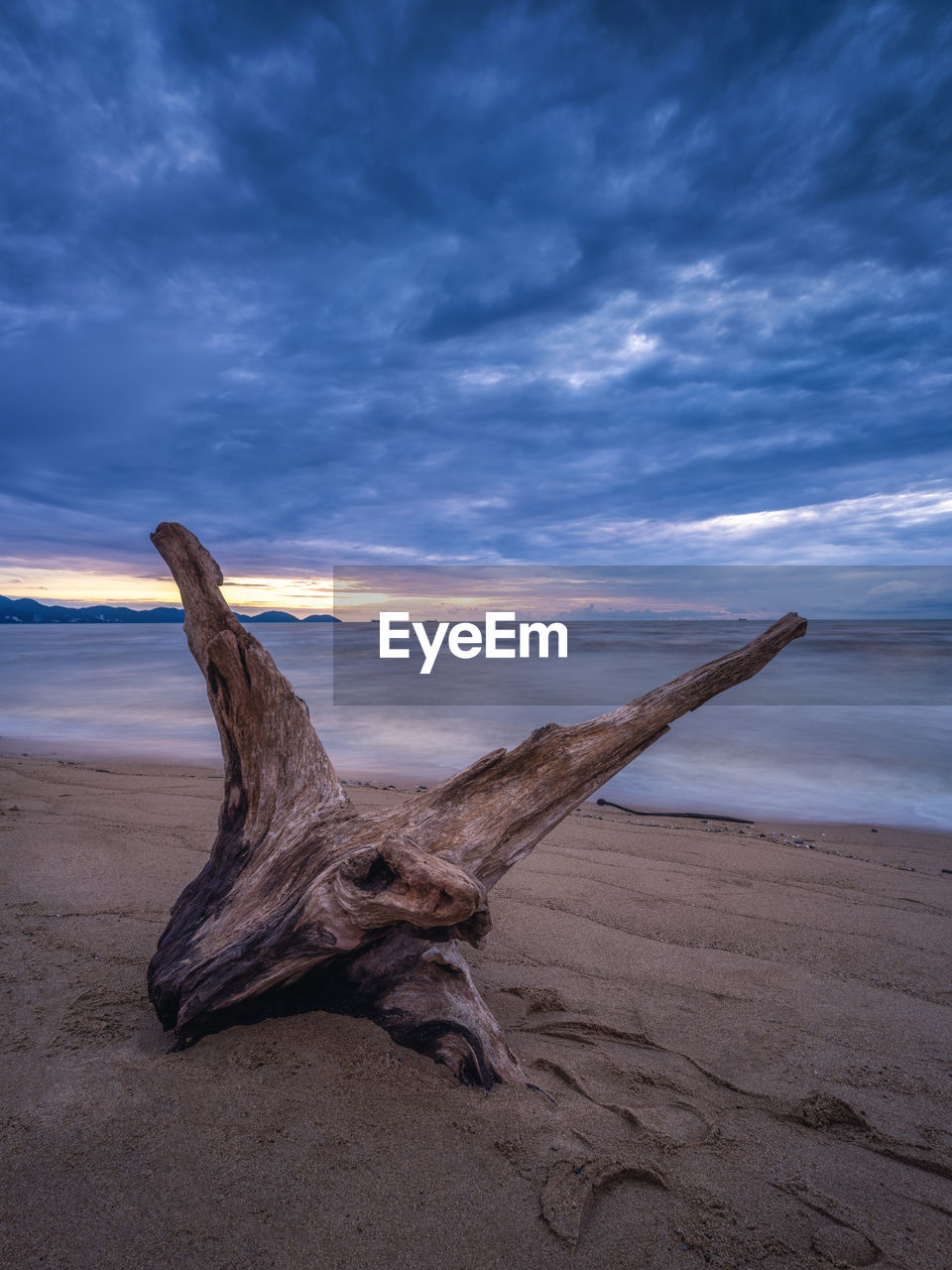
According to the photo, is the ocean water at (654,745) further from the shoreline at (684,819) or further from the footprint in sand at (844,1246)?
the footprint in sand at (844,1246)

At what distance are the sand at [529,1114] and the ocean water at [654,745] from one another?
3928 mm

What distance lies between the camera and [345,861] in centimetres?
199

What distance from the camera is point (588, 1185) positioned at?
5.46 feet

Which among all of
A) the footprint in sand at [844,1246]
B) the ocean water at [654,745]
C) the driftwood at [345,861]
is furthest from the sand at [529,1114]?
the ocean water at [654,745]

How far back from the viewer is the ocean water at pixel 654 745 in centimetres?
740

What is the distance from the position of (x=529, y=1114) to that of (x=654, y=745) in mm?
8818

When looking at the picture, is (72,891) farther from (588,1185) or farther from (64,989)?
(588,1185)

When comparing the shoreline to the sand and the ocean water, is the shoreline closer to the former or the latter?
the ocean water

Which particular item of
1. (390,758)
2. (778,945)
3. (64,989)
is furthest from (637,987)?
(390,758)

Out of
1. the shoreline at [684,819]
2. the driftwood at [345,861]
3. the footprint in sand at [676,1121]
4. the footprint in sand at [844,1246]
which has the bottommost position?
the shoreline at [684,819]

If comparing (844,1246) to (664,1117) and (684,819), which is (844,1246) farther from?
(684,819)

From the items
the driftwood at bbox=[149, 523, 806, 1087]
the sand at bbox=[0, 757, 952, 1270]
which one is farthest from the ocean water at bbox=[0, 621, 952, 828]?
the driftwood at bbox=[149, 523, 806, 1087]

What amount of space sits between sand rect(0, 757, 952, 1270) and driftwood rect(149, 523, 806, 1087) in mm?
122

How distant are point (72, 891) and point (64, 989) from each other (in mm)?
1165
